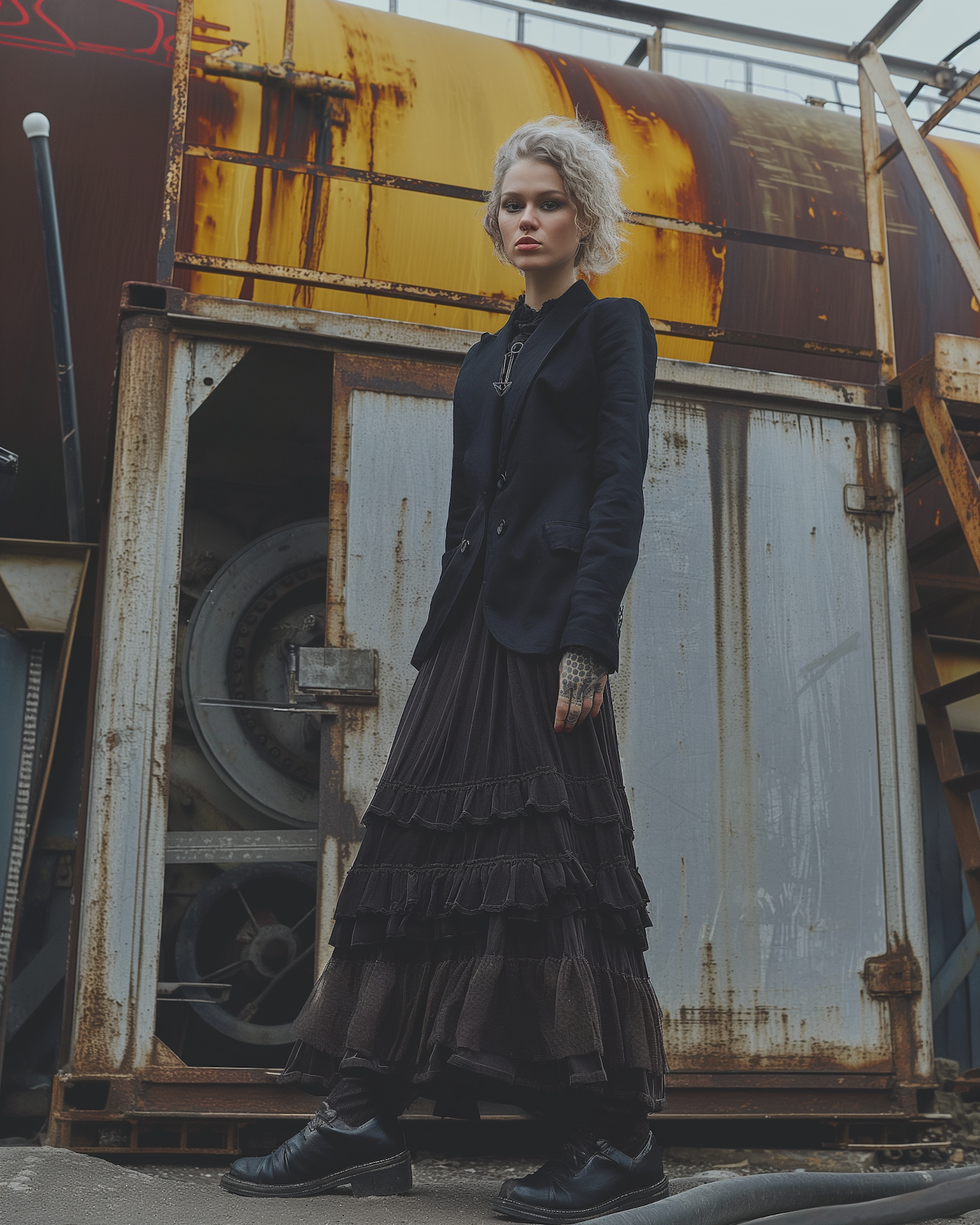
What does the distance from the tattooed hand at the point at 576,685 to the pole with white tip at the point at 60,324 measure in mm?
2413

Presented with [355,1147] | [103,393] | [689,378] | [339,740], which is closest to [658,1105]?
[355,1147]

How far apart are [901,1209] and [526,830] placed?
97cm

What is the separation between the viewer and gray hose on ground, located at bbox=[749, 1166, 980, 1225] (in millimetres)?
1973

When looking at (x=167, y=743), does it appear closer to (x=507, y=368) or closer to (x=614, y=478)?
(x=507, y=368)

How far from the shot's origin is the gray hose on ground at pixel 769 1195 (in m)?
1.83

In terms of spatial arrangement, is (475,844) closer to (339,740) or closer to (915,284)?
(339,740)

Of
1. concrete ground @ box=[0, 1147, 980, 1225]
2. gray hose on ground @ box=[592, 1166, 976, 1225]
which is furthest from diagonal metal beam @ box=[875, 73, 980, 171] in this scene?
concrete ground @ box=[0, 1147, 980, 1225]

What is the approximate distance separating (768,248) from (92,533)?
9.37 ft

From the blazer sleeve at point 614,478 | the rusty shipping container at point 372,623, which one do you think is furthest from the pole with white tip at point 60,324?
the blazer sleeve at point 614,478

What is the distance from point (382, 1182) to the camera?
6.54ft

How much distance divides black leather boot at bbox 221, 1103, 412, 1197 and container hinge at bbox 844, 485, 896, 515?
7.89ft

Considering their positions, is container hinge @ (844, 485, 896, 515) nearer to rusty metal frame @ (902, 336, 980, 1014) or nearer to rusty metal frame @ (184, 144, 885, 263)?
rusty metal frame @ (902, 336, 980, 1014)

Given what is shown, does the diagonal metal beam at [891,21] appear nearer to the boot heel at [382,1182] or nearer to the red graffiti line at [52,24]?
the red graffiti line at [52,24]

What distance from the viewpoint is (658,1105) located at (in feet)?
6.55
